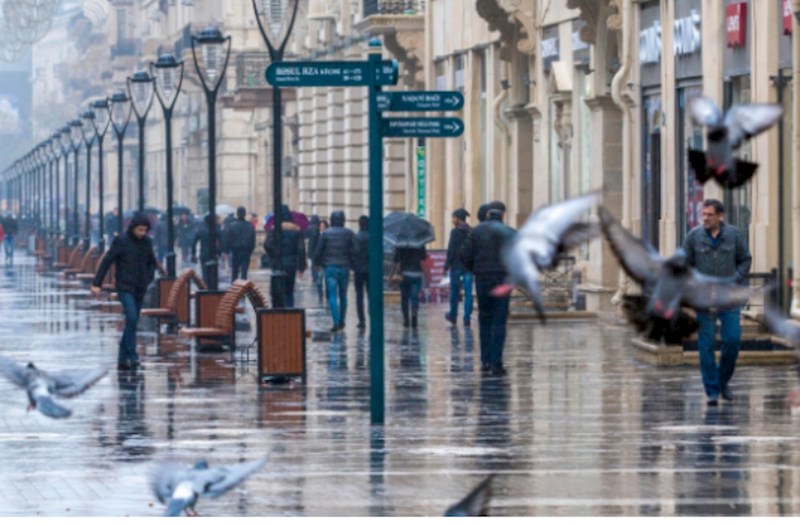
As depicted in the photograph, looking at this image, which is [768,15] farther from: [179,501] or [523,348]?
[179,501]

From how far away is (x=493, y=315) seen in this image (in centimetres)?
2298

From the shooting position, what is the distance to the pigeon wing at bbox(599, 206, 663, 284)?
13.4ft

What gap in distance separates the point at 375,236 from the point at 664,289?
1280 cm

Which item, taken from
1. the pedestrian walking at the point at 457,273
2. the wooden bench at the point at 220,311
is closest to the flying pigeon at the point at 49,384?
the wooden bench at the point at 220,311

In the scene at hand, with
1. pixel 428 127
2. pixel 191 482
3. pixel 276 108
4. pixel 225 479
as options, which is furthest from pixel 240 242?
pixel 225 479

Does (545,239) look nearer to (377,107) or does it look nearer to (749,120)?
(749,120)

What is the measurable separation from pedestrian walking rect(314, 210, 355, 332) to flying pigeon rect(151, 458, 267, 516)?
24.9 m

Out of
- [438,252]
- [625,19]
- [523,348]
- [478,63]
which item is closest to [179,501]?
[523,348]

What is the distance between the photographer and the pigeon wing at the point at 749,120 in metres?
4.18

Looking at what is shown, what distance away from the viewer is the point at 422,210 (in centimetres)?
5175

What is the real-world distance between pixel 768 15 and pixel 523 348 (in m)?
5.13

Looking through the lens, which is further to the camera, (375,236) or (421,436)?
(375,236)

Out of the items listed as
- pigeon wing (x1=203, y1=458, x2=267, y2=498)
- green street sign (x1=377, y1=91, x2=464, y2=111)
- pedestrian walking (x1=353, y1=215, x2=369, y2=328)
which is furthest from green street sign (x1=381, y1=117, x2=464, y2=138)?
pedestrian walking (x1=353, y1=215, x2=369, y2=328)

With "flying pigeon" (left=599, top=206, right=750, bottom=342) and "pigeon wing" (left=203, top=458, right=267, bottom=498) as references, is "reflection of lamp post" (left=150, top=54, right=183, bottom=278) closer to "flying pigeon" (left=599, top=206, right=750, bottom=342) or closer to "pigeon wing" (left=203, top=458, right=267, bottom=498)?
"pigeon wing" (left=203, top=458, right=267, bottom=498)
